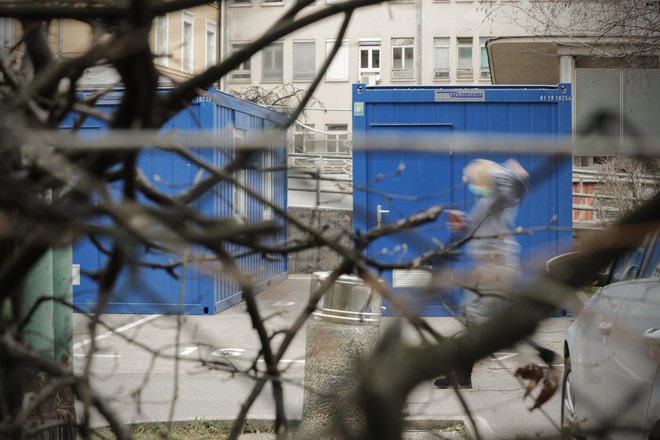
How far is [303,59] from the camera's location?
117 ft

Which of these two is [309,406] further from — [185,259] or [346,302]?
[185,259]

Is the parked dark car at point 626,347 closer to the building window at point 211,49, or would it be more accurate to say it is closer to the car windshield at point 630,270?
the car windshield at point 630,270

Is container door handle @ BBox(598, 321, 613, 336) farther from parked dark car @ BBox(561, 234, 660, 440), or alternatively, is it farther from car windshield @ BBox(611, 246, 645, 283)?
car windshield @ BBox(611, 246, 645, 283)

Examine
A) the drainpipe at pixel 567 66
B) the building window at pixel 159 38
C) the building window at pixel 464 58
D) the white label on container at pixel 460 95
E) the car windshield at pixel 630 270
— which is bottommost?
the car windshield at pixel 630 270

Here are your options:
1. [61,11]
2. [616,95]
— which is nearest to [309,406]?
[61,11]

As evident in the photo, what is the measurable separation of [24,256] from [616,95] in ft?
56.5

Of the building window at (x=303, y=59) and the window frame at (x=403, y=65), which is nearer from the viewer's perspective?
the building window at (x=303, y=59)

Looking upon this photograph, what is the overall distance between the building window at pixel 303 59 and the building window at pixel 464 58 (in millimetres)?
6719

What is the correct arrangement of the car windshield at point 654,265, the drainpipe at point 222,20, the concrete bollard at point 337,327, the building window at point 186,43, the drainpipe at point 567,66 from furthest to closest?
1. the drainpipe at point 567,66
2. the concrete bollard at point 337,327
3. the car windshield at point 654,265
4. the building window at point 186,43
5. the drainpipe at point 222,20

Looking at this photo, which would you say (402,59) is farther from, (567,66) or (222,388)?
(222,388)

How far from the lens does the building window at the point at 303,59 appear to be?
33.9 meters

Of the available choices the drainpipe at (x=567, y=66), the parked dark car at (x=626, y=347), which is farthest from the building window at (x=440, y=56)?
the parked dark car at (x=626, y=347)

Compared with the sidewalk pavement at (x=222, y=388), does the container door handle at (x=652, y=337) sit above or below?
above

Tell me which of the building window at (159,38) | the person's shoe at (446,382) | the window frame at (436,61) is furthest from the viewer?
the window frame at (436,61)
